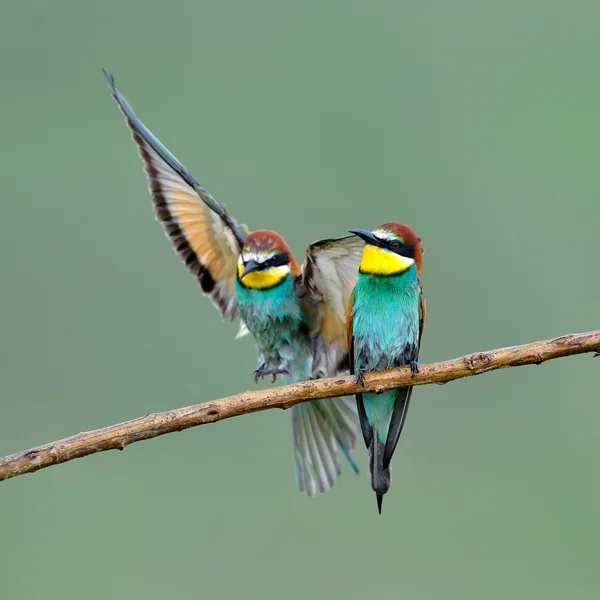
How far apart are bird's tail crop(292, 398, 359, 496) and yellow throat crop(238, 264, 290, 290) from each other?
1.44 ft

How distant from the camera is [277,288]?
9.77 feet

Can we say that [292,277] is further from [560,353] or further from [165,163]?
[560,353]

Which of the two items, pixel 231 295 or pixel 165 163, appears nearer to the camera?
pixel 165 163

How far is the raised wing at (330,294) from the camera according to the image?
2.77 meters

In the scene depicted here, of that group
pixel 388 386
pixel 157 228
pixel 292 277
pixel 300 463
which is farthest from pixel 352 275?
pixel 157 228

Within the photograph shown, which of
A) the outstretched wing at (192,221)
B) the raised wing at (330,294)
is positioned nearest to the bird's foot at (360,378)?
the raised wing at (330,294)

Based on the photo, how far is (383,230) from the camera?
2.65 metres

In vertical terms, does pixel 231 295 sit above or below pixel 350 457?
above

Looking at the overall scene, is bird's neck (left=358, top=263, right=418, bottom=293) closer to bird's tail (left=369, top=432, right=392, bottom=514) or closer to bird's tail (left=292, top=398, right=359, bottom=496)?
bird's tail (left=369, top=432, right=392, bottom=514)

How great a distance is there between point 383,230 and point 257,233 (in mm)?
454

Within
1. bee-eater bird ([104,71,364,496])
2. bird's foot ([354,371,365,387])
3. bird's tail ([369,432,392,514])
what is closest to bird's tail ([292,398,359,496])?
bee-eater bird ([104,71,364,496])

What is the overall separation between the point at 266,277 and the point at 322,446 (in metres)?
0.60

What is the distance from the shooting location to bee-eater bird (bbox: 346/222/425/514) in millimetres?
2684

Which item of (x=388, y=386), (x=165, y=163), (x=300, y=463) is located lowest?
(x=300, y=463)
